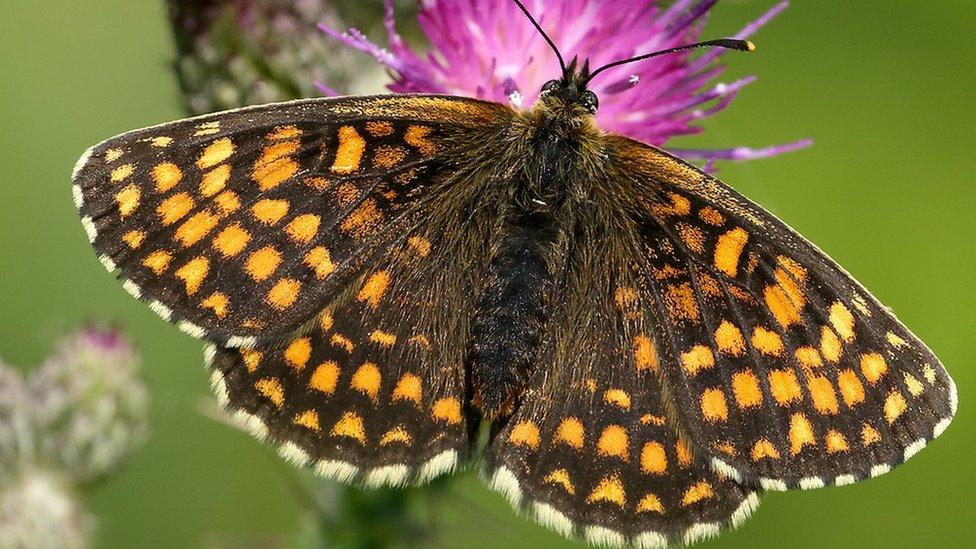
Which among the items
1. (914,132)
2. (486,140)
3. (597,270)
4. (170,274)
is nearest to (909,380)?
(597,270)

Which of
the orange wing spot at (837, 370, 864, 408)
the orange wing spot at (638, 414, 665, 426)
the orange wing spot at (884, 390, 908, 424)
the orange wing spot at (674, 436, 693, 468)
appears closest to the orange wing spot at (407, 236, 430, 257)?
the orange wing spot at (638, 414, 665, 426)

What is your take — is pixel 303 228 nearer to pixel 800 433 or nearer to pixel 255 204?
pixel 255 204

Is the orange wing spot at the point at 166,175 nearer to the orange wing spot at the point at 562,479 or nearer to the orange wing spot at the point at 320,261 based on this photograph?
the orange wing spot at the point at 320,261

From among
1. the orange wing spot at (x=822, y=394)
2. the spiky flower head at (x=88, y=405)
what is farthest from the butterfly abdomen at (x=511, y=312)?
the spiky flower head at (x=88, y=405)

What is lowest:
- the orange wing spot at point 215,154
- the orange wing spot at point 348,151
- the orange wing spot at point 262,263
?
the orange wing spot at point 262,263

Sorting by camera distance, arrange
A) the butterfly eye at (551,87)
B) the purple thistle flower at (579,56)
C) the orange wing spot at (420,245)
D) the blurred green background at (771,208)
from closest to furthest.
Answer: the orange wing spot at (420,245)
the butterfly eye at (551,87)
the purple thistle flower at (579,56)
the blurred green background at (771,208)

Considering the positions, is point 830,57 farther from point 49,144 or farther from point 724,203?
point 49,144

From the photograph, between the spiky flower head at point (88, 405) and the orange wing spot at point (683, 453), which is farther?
the spiky flower head at point (88, 405)
